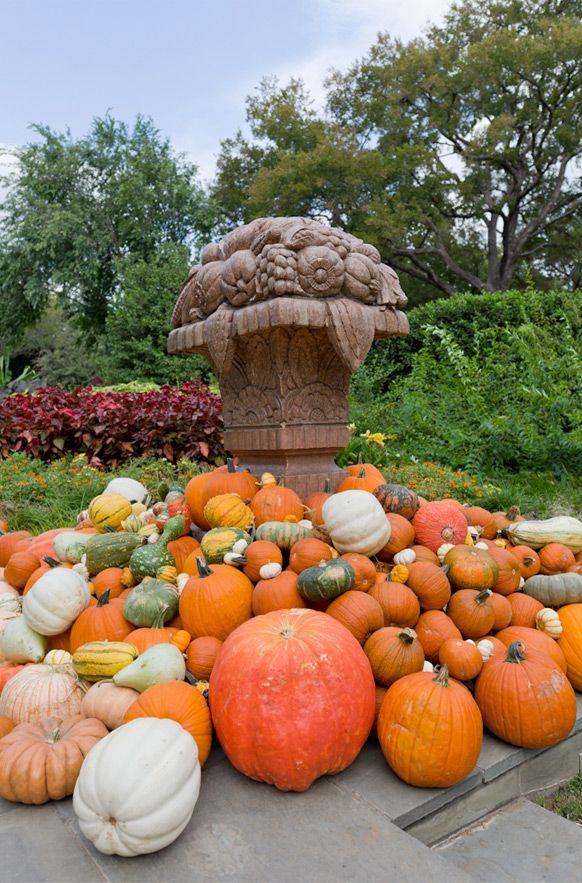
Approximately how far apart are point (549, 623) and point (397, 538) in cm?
76

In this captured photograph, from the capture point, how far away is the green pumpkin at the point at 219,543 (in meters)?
2.76

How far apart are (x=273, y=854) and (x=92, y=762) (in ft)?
1.81

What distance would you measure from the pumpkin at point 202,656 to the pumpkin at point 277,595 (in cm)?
24

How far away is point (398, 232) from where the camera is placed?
60.0ft

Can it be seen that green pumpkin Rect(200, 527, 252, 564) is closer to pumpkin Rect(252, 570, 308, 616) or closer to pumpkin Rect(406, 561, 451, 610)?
pumpkin Rect(252, 570, 308, 616)

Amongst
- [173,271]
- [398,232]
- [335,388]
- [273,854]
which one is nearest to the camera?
[273,854]

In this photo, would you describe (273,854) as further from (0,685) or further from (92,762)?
(0,685)

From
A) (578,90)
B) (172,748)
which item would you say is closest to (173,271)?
(578,90)

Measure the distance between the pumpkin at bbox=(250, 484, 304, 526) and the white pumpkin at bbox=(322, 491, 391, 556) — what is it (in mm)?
395

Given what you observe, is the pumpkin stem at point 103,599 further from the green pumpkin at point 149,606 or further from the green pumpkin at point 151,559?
the green pumpkin at point 151,559

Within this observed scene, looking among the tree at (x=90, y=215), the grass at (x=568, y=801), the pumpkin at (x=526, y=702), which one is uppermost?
the tree at (x=90, y=215)

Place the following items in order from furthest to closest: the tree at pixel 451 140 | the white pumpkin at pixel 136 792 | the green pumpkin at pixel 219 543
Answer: the tree at pixel 451 140 < the green pumpkin at pixel 219 543 < the white pumpkin at pixel 136 792

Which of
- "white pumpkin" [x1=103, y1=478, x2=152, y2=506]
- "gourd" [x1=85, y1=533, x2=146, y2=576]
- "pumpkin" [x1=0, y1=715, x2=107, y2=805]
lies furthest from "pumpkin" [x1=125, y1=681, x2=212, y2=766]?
"white pumpkin" [x1=103, y1=478, x2=152, y2=506]

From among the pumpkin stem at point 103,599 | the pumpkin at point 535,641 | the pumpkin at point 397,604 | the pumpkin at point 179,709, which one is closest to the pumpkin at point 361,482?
the pumpkin at point 397,604
